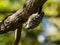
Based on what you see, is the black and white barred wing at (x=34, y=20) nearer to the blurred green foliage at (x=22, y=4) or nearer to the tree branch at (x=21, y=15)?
the tree branch at (x=21, y=15)

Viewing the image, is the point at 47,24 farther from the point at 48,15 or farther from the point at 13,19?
the point at 13,19

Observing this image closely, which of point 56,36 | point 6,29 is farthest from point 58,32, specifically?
point 6,29

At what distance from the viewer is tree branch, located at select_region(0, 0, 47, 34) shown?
4.15ft

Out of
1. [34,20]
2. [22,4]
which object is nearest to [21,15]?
[34,20]

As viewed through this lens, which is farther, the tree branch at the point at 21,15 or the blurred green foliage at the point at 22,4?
the blurred green foliage at the point at 22,4

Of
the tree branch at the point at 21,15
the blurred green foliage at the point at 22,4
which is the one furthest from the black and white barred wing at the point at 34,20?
the blurred green foliage at the point at 22,4

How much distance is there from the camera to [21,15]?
133cm

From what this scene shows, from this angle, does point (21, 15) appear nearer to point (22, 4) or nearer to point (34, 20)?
point (34, 20)

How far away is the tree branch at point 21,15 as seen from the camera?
1.26 metres

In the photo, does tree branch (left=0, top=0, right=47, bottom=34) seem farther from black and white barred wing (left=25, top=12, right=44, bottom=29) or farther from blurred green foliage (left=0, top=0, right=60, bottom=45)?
blurred green foliage (left=0, top=0, right=60, bottom=45)

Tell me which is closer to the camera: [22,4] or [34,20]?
[34,20]

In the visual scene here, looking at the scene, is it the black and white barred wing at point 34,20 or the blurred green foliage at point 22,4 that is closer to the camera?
the black and white barred wing at point 34,20

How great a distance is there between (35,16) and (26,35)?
4.53 feet

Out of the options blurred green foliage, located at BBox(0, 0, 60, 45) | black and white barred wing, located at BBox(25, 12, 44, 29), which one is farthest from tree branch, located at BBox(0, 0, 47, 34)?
blurred green foliage, located at BBox(0, 0, 60, 45)
